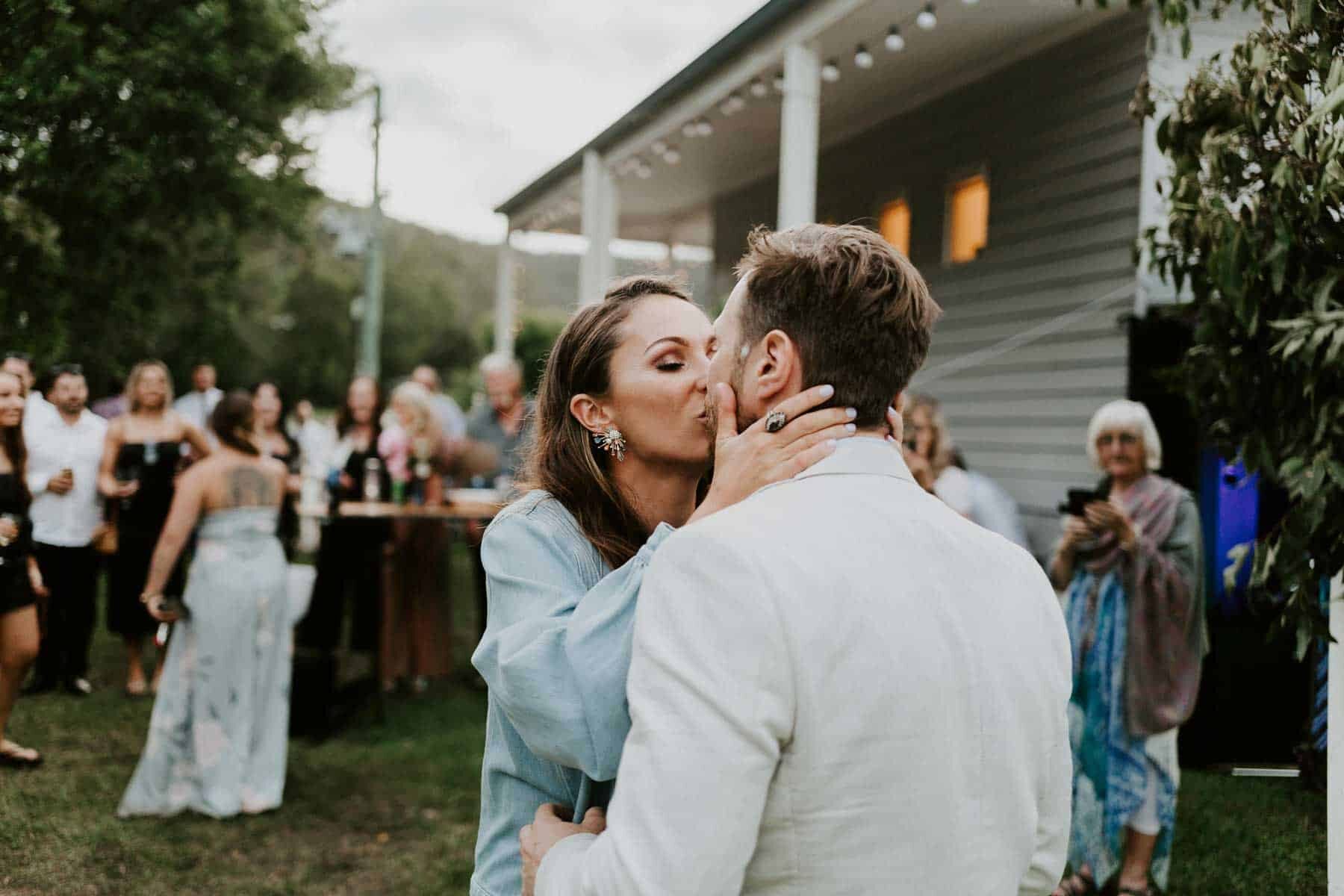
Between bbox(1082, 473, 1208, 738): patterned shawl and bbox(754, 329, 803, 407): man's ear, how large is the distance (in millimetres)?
3520

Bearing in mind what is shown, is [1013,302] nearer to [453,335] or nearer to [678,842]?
[678,842]

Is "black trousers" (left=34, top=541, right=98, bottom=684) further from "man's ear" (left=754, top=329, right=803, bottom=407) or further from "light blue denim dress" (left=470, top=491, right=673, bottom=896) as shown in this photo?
"man's ear" (left=754, top=329, right=803, bottom=407)

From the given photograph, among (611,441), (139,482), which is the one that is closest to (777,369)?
(611,441)

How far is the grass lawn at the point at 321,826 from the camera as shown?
124 inches

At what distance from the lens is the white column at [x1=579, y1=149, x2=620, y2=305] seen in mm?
10625

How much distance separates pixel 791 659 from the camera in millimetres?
1179

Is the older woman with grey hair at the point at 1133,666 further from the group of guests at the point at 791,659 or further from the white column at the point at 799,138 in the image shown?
the group of guests at the point at 791,659

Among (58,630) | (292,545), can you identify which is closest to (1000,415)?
(292,545)

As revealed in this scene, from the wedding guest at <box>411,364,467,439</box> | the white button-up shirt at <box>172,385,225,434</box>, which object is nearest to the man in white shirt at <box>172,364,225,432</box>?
the white button-up shirt at <box>172,385,225,434</box>

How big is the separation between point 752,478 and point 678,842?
0.47 metres

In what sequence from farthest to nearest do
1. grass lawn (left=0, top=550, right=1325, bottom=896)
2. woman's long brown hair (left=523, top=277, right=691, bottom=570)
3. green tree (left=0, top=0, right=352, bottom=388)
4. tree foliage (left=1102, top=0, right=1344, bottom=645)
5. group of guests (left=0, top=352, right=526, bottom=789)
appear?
group of guests (left=0, top=352, right=526, bottom=789) < grass lawn (left=0, top=550, right=1325, bottom=896) < green tree (left=0, top=0, right=352, bottom=388) < tree foliage (left=1102, top=0, right=1344, bottom=645) < woman's long brown hair (left=523, top=277, right=691, bottom=570)

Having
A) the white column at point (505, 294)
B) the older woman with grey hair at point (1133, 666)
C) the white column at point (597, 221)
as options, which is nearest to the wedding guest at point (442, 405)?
the white column at point (597, 221)

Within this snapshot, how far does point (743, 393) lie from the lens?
1.46 m

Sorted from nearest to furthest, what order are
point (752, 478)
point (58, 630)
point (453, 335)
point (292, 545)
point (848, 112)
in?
point (752, 478), point (58, 630), point (292, 545), point (848, 112), point (453, 335)
